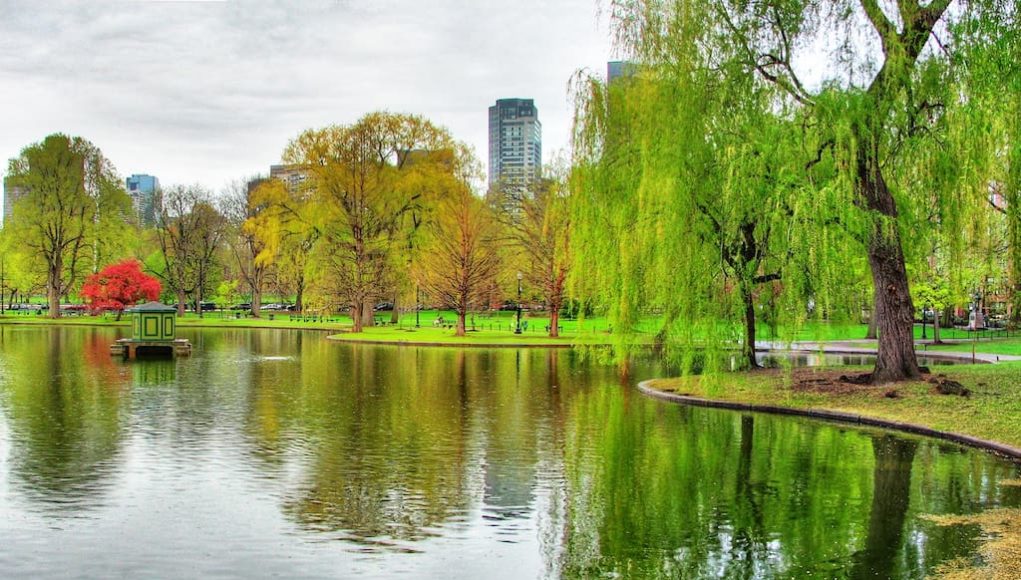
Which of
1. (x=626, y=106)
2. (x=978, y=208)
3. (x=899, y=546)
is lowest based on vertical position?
(x=899, y=546)

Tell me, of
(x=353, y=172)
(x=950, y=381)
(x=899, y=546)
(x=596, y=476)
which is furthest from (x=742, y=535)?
(x=353, y=172)

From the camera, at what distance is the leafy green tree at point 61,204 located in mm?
71562

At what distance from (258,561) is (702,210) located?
16873 millimetres

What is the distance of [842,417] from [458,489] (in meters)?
11.6

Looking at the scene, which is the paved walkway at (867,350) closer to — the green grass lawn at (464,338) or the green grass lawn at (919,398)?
the green grass lawn at (919,398)

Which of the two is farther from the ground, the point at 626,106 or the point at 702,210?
the point at 626,106

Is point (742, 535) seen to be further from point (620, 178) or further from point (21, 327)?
point (21, 327)

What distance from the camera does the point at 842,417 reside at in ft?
66.5

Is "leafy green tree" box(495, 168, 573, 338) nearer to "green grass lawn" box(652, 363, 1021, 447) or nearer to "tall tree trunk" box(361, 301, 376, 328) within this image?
"tall tree trunk" box(361, 301, 376, 328)

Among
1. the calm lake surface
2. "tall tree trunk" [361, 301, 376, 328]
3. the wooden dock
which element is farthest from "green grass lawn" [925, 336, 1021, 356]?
"tall tree trunk" [361, 301, 376, 328]

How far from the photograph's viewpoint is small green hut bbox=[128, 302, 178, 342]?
39.0 m

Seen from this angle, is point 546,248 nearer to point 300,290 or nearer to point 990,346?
point 990,346

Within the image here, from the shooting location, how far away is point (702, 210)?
76.0 feet

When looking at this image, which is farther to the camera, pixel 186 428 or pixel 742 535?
pixel 186 428
